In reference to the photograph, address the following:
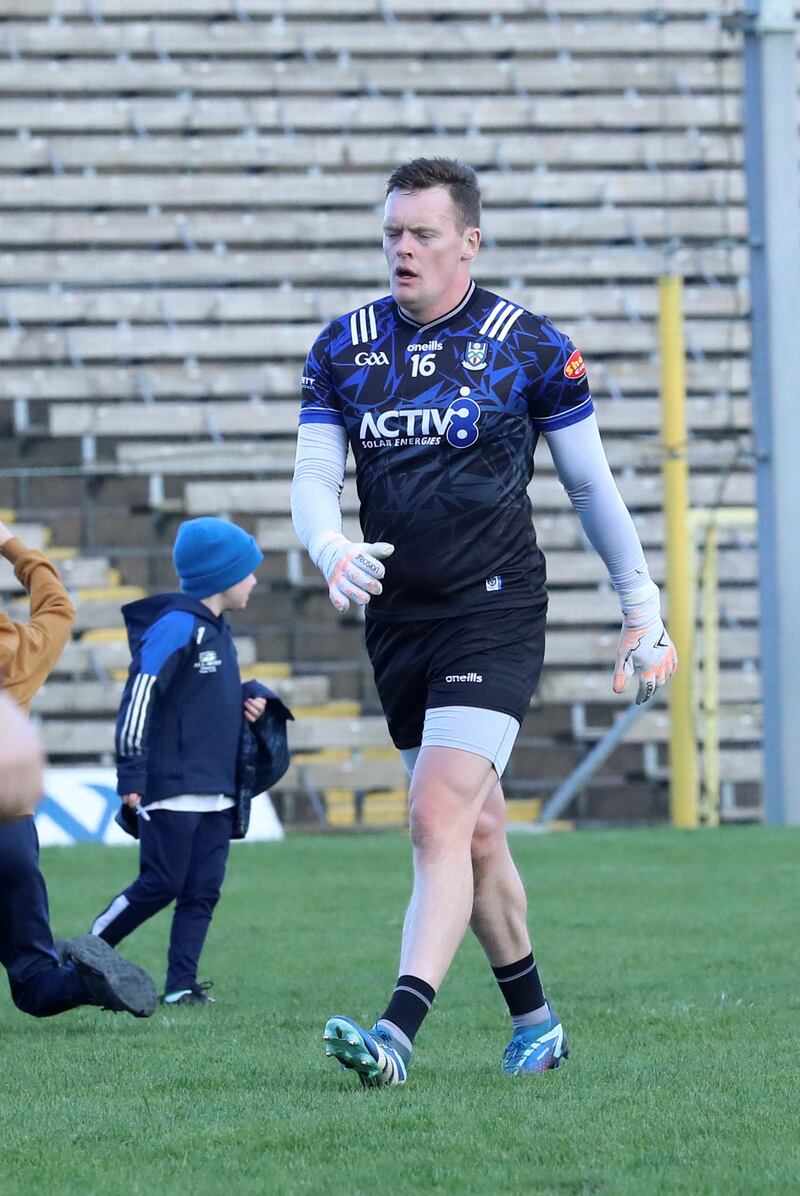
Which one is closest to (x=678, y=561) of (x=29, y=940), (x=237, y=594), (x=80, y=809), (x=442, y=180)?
(x=80, y=809)

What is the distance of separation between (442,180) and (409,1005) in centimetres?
174

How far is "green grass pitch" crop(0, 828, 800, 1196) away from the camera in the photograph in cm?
312

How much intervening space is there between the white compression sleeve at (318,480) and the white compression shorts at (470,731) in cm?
43

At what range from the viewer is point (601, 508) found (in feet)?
13.9

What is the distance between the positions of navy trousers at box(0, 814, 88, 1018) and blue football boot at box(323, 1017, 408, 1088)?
1198 mm

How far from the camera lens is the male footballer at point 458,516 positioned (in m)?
4.05

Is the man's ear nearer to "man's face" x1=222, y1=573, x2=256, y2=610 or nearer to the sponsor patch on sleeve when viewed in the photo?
the sponsor patch on sleeve

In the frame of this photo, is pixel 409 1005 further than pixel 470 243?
No

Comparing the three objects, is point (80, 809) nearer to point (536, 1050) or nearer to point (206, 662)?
point (206, 662)

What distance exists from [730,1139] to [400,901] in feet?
18.1

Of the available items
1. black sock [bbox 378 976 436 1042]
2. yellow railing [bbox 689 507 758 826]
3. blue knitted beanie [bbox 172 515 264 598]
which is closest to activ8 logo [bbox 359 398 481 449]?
black sock [bbox 378 976 436 1042]

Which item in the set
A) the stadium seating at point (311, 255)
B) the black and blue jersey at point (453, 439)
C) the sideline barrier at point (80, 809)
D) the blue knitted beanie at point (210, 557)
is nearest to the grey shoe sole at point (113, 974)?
the black and blue jersey at point (453, 439)

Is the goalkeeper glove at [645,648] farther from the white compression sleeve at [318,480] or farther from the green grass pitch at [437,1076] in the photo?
the green grass pitch at [437,1076]

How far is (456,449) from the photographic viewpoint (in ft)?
13.5
